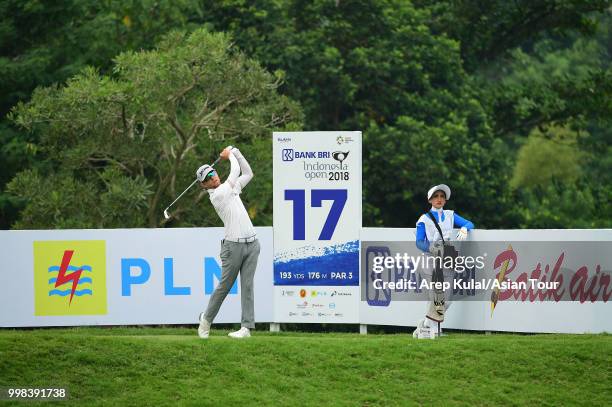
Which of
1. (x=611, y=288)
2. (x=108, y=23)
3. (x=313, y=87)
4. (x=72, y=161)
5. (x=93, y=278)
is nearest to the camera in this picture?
(x=611, y=288)

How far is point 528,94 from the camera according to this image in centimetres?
3388

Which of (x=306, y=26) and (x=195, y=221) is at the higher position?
(x=306, y=26)

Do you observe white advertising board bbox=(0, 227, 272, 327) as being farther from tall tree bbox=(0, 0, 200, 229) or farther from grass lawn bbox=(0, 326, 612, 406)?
tall tree bbox=(0, 0, 200, 229)

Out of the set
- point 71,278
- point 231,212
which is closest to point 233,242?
point 231,212

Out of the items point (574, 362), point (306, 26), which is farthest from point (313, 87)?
point (574, 362)

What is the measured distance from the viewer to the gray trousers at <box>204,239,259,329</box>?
45.2 ft

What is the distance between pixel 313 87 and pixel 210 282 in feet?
47.3

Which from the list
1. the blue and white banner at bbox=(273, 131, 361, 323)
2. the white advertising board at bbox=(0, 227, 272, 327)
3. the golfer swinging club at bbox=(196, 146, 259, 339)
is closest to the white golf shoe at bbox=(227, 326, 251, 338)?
the golfer swinging club at bbox=(196, 146, 259, 339)

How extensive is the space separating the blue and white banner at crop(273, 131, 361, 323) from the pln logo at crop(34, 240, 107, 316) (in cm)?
253

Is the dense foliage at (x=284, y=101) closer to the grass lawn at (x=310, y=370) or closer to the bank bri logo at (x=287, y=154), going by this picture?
the bank bri logo at (x=287, y=154)

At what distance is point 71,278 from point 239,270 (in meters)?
3.31

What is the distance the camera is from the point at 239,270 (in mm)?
13883

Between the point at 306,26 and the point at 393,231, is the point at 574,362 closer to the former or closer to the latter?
the point at 393,231

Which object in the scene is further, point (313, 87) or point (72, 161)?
point (313, 87)
